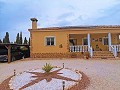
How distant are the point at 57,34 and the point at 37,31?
8.02ft

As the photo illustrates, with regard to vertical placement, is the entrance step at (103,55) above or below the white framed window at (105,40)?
below

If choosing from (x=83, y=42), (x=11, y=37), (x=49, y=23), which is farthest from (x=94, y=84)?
(x=11, y=37)

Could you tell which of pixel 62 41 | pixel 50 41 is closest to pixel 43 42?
pixel 50 41

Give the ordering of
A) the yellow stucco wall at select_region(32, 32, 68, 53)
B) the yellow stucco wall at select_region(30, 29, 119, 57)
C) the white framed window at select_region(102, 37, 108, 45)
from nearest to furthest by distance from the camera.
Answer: the yellow stucco wall at select_region(30, 29, 119, 57)
the yellow stucco wall at select_region(32, 32, 68, 53)
the white framed window at select_region(102, 37, 108, 45)

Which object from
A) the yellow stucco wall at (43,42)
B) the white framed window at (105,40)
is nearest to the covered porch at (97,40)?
the white framed window at (105,40)

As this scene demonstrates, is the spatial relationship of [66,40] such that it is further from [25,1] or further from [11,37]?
[11,37]

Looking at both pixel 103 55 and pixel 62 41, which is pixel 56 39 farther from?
pixel 103 55

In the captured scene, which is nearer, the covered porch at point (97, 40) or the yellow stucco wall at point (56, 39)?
the yellow stucco wall at point (56, 39)

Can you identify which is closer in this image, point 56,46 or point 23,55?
point 56,46

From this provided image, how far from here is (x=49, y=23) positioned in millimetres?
31859

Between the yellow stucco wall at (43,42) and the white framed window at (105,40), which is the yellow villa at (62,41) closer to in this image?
the yellow stucco wall at (43,42)

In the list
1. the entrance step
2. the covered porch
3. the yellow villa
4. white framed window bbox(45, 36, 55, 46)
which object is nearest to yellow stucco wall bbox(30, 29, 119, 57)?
the yellow villa

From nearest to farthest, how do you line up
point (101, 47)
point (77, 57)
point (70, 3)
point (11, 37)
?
point (70, 3) → point (77, 57) → point (101, 47) → point (11, 37)

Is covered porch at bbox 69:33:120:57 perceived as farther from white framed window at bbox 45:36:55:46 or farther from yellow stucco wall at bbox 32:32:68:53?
white framed window at bbox 45:36:55:46
